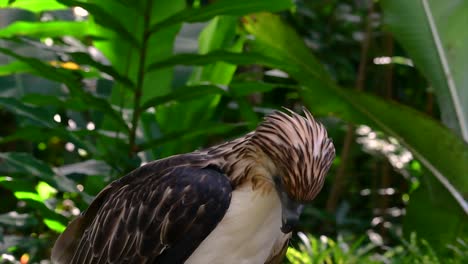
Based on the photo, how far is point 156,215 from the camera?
6.17 ft

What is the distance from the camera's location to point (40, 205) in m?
2.41

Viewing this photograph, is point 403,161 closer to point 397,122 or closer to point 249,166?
point 397,122

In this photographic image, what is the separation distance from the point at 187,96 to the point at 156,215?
762mm

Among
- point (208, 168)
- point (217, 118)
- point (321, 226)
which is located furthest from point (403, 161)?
point (208, 168)

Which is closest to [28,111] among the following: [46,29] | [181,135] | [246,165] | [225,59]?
[46,29]

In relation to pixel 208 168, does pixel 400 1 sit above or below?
above

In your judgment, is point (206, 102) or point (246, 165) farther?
point (206, 102)

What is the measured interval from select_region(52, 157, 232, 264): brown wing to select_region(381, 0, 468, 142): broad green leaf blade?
116cm

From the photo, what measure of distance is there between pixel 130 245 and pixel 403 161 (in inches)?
80.6

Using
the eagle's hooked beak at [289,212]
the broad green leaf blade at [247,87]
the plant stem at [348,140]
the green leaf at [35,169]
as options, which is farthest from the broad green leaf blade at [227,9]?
the plant stem at [348,140]

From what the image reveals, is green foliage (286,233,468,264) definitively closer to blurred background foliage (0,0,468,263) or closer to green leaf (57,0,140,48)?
blurred background foliage (0,0,468,263)

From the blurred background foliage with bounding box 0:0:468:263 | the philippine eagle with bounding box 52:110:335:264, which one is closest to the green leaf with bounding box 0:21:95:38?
the blurred background foliage with bounding box 0:0:468:263

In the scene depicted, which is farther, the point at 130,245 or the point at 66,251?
the point at 66,251

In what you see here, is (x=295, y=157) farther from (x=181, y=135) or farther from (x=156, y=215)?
(x=181, y=135)
